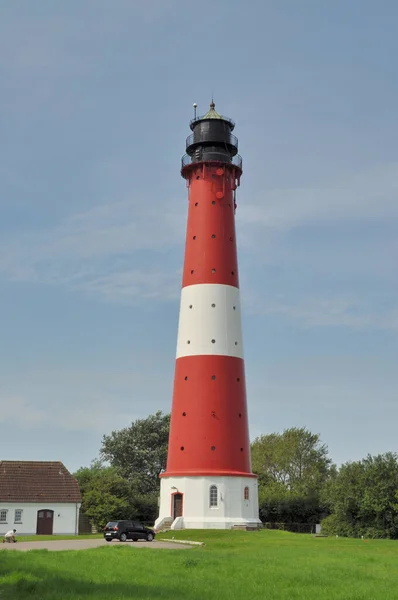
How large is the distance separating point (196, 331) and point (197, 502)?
11843 mm

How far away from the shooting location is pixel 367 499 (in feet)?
164

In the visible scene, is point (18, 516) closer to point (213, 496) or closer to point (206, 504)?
point (206, 504)

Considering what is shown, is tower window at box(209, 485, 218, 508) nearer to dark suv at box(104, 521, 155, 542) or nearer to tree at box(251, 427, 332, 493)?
dark suv at box(104, 521, 155, 542)

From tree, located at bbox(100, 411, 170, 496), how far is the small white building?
775 inches

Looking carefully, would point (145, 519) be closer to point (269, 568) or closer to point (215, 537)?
point (215, 537)

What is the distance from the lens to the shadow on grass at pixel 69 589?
17234mm

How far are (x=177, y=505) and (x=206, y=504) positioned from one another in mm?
2204

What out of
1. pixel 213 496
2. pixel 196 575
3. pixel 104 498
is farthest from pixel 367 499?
pixel 196 575

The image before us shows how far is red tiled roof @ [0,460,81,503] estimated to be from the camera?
182ft

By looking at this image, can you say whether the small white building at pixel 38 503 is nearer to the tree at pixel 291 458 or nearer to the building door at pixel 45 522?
the building door at pixel 45 522

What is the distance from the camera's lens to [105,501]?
59688 mm

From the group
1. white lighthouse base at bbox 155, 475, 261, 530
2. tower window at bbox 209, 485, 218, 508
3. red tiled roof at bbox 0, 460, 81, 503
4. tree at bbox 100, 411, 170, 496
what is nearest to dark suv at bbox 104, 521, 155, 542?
white lighthouse base at bbox 155, 475, 261, 530

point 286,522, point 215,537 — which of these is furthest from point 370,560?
point 286,522

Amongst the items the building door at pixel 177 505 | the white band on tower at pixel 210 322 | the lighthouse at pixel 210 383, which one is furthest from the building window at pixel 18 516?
the white band on tower at pixel 210 322
